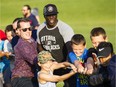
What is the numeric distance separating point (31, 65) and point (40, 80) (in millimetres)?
988

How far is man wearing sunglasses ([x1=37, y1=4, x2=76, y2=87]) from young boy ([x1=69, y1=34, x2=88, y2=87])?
783 mm

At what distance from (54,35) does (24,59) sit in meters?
0.83

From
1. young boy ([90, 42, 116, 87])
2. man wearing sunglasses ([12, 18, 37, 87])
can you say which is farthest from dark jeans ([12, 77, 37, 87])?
young boy ([90, 42, 116, 87])

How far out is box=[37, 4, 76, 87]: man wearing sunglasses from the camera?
797 centimetres

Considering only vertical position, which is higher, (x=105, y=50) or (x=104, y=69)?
(x=105, y=50)

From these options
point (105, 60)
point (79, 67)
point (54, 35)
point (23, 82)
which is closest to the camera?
point (105, 60)

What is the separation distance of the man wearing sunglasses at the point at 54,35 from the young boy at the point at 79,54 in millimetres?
783

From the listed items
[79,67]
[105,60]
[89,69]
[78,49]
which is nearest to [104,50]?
[105,60]

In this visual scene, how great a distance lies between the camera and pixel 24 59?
770cm

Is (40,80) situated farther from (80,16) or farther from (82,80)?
(80,16)

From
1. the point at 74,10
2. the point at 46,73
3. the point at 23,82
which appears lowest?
the point at 74,10

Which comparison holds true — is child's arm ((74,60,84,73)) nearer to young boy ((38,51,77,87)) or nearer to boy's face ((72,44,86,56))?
young boy ((38,51,77,87))

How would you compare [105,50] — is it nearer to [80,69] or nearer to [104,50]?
[104,50]

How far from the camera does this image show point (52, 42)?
820 cm
